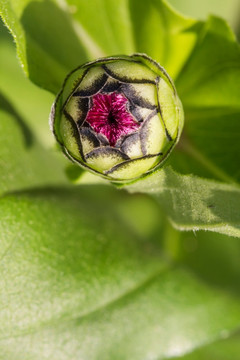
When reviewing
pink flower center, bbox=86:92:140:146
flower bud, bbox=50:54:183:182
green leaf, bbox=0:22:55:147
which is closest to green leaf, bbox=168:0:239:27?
green leaf, bbox=0:22:55:147

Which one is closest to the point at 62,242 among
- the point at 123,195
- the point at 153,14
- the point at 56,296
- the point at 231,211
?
the point at 56,296

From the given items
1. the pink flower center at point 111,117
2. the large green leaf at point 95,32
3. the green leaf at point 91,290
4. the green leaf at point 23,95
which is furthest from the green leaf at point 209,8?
the pink flower center at point 111,117

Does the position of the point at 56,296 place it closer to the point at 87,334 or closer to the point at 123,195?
the point at 87,334

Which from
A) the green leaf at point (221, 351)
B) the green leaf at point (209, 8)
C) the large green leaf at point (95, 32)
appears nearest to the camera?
the large green leaf at point (95, 32)

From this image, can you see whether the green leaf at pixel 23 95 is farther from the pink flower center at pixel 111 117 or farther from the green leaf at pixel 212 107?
the pink flower center at pixel 111 117

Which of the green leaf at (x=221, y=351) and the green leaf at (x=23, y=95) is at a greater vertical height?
the green leaf at (x=23, y=95)

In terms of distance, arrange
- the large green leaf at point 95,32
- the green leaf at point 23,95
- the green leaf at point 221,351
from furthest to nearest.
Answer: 1. the green leaf at point 221,351
2. the green leaf at point 23,95
3. the large green leaf at point 95,32
